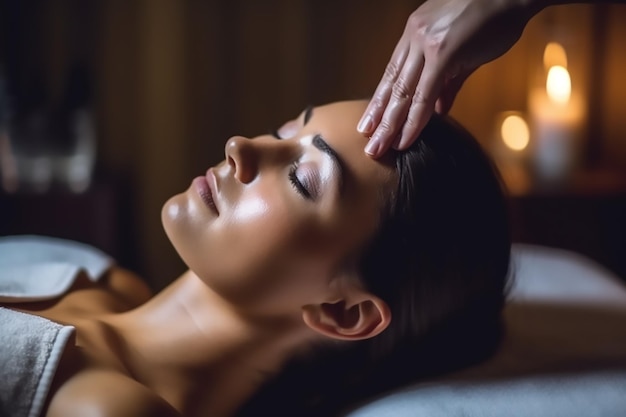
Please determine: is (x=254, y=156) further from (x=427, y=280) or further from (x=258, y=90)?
(x=258, y=90)

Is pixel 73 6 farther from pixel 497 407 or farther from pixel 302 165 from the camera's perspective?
pixel 497 407

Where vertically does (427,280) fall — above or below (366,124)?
below

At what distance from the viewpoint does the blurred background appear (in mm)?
2240

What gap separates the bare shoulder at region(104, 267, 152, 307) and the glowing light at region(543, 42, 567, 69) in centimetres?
139

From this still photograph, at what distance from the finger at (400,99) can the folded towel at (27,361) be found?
48 cm

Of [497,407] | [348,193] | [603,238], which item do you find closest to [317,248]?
[348,193]

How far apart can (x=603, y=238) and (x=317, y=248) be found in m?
1.46

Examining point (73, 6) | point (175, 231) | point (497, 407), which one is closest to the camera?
point (497, 407)

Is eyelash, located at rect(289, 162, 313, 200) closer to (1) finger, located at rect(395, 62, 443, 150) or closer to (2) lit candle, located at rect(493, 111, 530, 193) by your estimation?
(1) finger, located at rect(395, 62, 443, 150)

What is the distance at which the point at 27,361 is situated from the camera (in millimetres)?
929

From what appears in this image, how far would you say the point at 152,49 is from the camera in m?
2.37

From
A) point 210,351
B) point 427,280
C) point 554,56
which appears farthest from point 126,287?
point 554,56

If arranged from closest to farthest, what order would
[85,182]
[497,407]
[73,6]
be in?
[497,407] → [85,182] → [73,6]

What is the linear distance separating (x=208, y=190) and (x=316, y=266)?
20cm
